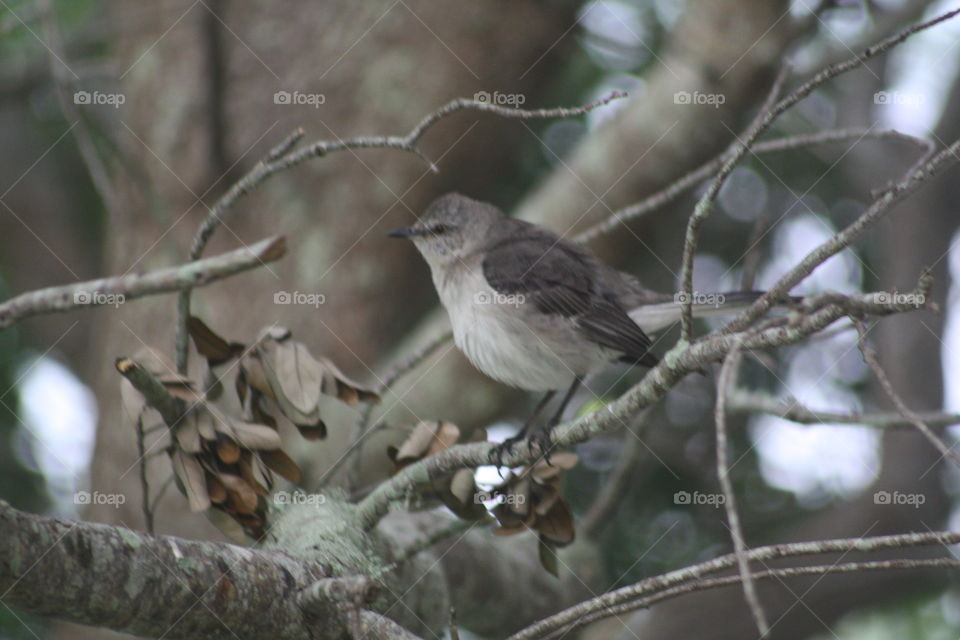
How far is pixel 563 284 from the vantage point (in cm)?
467

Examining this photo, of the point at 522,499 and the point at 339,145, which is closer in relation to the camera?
the point at 339,145

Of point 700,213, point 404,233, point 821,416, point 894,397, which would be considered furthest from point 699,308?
point 894,397

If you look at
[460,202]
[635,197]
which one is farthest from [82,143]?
[635,197]

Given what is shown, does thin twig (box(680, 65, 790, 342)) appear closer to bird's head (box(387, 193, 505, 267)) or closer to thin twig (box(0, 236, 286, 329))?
thin twig (box(0, 236, 286, 329))

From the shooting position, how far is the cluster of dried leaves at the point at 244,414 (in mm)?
2906

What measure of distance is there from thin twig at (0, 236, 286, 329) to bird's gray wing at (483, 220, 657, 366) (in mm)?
2637

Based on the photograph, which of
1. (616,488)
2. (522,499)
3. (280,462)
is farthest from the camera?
(616,488)

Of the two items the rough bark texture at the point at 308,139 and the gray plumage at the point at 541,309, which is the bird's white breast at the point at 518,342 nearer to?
the gray plumage at the point at 541,309

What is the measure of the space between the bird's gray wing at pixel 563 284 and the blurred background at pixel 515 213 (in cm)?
66

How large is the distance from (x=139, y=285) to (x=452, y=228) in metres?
3.24

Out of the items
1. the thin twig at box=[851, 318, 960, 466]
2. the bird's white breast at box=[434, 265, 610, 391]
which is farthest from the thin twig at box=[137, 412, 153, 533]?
the thin twig at box=[851, 318, 960, 466]

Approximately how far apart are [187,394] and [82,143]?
182cm

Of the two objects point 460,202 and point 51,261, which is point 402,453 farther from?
point 51,261

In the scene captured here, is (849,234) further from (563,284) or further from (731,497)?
(563,284)
